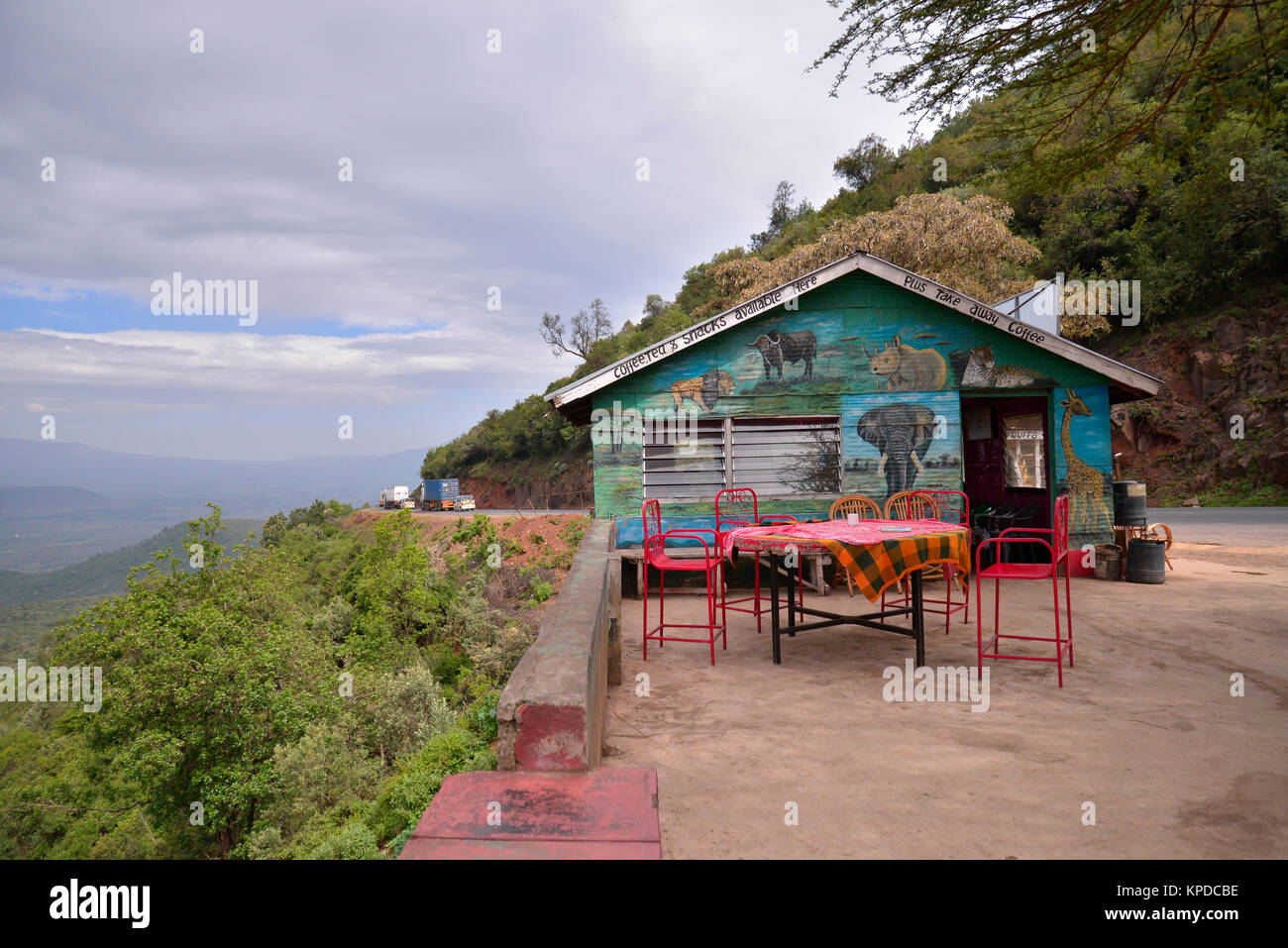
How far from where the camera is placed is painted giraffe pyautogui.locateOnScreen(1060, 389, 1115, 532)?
8602 mm

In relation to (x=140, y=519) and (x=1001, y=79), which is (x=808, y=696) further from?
(x=140, y=519)

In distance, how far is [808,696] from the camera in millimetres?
4246

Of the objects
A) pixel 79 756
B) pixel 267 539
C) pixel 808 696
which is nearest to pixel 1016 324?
pixel 808 696

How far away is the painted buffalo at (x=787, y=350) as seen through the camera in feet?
27.7

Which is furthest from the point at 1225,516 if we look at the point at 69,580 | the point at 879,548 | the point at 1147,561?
the point at 69,580

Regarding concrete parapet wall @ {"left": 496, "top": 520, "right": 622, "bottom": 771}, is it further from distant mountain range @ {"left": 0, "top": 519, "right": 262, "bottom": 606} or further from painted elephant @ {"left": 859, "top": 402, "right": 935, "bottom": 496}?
distant mountain range @ {"left": 0, "top": 519, "right": 262, "bottom": 606}

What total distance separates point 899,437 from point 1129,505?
10.0 feet

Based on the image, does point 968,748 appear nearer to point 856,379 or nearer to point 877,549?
point 877,549

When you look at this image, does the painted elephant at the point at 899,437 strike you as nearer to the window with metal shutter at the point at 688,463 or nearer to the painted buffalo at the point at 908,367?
the painted buffalo at the point at 908,367

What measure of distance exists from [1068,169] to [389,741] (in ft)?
34.5

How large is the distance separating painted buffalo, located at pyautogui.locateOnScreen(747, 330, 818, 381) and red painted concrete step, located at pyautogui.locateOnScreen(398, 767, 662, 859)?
665 cm

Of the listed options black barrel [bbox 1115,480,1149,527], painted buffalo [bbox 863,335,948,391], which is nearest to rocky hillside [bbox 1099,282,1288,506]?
black barrel [bbox 1115,480,1149,527]
